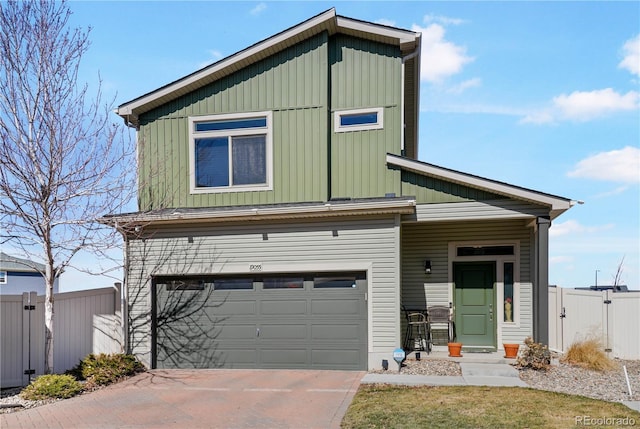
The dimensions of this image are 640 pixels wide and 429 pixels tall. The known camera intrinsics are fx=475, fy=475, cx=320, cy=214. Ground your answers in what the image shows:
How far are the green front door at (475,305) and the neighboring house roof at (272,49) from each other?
5479 mm

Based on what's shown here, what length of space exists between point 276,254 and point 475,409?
17.3ft

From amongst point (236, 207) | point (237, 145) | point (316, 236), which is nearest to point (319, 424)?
point (316, 236)

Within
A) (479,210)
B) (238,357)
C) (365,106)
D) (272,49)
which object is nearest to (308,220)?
(365,106)

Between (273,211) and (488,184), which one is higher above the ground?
(488,184)

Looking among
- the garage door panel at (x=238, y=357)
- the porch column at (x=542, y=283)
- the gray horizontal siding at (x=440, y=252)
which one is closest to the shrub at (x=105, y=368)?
the garage door panel at (x=238, y=357)

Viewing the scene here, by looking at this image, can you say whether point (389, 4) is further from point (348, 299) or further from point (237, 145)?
point (348, 299)

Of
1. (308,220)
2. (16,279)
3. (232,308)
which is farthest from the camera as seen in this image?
(16,279)

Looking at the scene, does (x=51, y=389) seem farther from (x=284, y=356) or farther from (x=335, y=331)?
(x=335, y=331)

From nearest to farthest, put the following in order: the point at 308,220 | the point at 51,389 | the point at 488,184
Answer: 1. the point at 51,389
2. the point at 488,184
3. the point at 308,220

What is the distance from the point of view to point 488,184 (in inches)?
394

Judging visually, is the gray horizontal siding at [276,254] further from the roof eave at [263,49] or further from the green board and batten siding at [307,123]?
the roof eave at [263,49]

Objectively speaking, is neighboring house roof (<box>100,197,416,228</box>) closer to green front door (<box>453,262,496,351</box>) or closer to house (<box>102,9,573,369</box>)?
house (<box>102,9,573,369</box>)

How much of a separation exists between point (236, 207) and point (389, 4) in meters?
5.75

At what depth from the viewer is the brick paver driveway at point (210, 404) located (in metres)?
6.82
